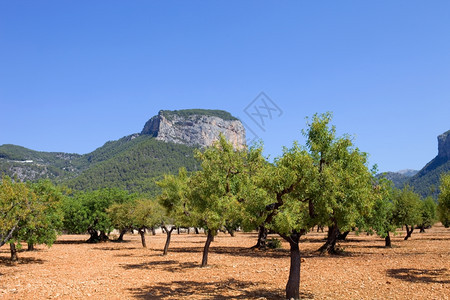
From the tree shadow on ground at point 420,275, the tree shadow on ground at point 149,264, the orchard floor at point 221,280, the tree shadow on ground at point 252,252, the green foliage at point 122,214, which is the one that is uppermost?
the green foliage at point 122,214

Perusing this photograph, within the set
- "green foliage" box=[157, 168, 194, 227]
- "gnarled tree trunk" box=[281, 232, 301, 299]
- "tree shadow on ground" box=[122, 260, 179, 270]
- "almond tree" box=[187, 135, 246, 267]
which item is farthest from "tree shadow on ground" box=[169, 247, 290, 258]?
"gnarled tree trunk" box=[281, 232, 301, 299]

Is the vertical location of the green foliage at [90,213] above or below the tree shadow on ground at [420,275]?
above

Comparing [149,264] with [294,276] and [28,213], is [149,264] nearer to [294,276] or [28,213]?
[28,213]

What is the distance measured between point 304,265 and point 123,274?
13.2 meters

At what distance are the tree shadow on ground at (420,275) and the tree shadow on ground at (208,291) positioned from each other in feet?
26.2

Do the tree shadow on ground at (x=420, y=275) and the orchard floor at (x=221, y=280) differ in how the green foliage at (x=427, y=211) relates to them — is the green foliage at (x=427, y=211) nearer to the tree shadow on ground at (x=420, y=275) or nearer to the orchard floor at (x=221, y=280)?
the orchard floor at (x=221, y=280)

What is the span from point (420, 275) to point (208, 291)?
13.2 meters

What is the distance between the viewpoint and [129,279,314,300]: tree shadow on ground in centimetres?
1648

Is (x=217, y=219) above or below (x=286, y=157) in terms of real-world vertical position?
below

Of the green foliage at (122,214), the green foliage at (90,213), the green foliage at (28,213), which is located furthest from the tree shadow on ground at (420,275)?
the green foliage at (90,213)

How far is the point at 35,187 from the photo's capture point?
29.5 metres

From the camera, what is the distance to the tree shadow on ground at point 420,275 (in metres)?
19.7

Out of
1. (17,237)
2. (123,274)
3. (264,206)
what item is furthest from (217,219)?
(17,237)

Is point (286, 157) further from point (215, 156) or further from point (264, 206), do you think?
point (215, 156)
